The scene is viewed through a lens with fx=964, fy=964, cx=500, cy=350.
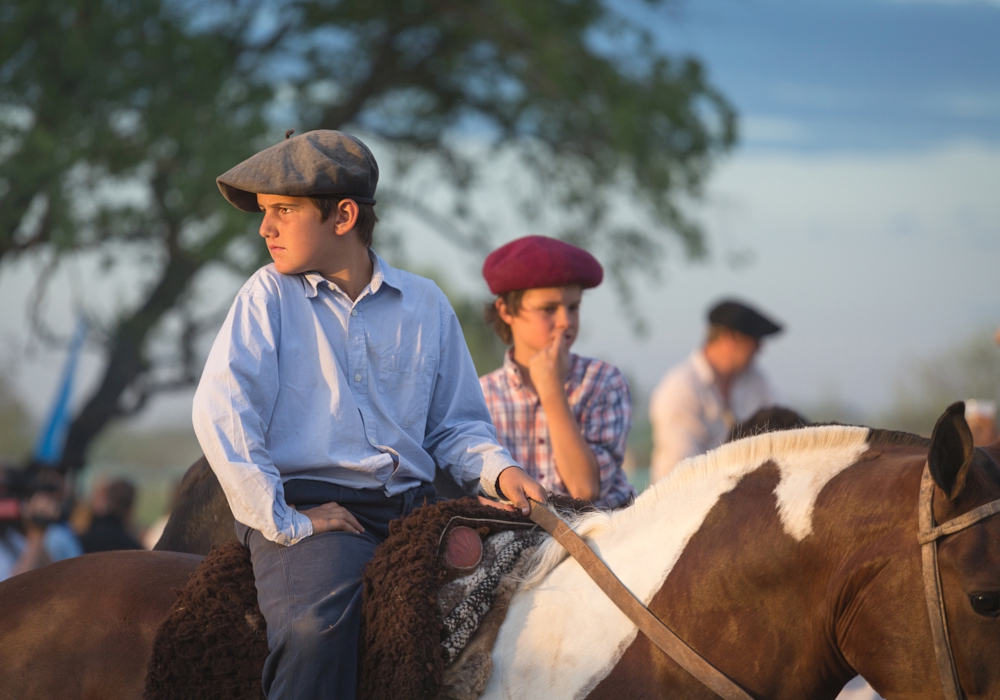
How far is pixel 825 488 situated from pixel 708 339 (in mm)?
3621

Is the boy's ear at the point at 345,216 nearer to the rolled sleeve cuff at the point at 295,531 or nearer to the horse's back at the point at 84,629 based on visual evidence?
the rolled sleeve cuff at the point at 295,531

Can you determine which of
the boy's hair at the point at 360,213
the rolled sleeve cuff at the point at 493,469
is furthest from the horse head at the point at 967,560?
the boy's hair at the point at 360,213

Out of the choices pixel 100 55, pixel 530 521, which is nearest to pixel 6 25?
pixel 100 55

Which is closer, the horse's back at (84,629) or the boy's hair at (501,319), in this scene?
the horse's back at (84,629)

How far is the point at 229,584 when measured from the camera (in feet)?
7.43

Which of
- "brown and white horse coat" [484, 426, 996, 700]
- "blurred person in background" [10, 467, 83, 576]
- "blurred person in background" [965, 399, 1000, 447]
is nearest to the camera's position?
"brown and white horse coat" [484, 426, 996, 700]

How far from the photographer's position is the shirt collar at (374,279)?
248 centimetres

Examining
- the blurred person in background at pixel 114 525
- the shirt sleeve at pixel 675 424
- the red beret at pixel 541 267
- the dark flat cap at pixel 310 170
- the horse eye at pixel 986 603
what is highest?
the dark flat cap at pixel 310 170

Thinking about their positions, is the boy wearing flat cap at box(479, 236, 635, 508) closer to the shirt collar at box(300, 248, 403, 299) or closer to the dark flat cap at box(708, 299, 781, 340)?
the shirt collar at box(300, 248, 403, 299)

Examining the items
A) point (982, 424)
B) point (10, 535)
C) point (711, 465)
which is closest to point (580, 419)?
point (711, 465)

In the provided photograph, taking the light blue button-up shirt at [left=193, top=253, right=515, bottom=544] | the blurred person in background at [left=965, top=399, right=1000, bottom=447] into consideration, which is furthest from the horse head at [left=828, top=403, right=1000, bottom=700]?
the blurred person in background at [left=965, top=399, right=1000, bottom=447]

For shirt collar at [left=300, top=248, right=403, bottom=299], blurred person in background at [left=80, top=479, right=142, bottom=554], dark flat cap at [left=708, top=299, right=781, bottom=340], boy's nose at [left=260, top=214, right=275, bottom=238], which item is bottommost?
blurred person in background at [left=80, top=479, right=142, bottom=554]

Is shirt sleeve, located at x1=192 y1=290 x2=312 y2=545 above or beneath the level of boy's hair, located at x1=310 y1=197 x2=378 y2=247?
beneath

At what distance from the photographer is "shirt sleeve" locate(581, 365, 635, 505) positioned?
3.56 metres
